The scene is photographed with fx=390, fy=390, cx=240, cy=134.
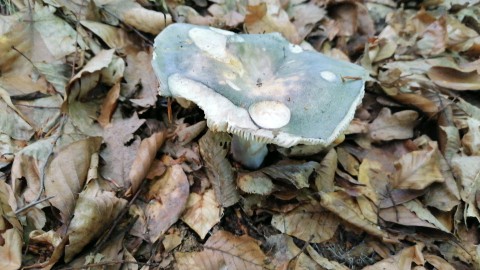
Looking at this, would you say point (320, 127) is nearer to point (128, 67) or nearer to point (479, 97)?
point (128, 67)

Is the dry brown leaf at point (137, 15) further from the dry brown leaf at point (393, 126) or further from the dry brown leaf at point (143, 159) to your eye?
the dry brown leaf at point (393, 126)

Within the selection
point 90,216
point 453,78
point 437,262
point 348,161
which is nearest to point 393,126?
point 348,161

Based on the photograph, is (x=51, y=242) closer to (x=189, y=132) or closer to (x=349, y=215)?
(x=189, y=132)

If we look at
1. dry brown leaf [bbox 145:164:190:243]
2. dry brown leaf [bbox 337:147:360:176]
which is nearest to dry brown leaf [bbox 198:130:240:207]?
dry brown leaf [bbox 145:164:190:243]

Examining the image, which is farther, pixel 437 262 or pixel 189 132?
pixel 189 132

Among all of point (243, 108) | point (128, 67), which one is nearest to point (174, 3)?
point (128, 67)

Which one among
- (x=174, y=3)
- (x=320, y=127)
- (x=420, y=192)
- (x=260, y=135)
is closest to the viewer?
(x=260, y=135)

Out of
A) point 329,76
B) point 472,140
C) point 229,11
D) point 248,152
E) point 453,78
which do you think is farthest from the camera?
point 229,11
